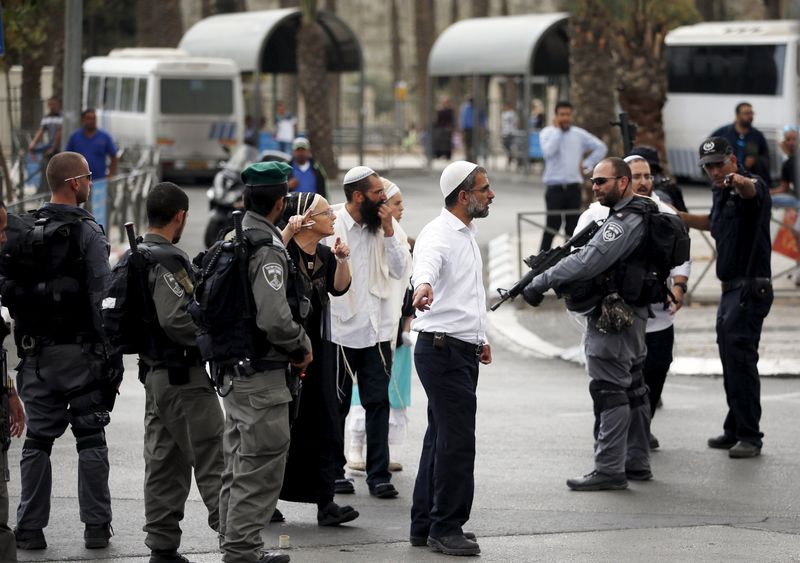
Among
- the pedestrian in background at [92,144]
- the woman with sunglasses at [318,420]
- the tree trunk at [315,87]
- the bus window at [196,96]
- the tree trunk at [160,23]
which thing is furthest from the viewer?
the tree trunk at [160,23]

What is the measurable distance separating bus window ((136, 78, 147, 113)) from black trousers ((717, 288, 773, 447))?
24.5 m

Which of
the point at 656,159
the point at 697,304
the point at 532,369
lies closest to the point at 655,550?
the point at 656,159

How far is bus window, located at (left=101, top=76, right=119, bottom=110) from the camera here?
3394 cm

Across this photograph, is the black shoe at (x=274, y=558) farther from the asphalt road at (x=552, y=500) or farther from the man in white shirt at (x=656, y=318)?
the man in white shirt at (x=656, y=318)

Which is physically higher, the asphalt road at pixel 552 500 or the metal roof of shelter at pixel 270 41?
the metal roof of shelter at pixel 270 41

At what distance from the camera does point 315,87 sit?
33.0 meters

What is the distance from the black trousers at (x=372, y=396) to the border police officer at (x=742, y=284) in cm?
226

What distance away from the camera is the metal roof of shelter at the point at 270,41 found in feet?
117

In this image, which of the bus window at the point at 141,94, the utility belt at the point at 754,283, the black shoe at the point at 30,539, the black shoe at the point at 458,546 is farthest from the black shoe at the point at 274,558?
the bus window at the point at 141,94

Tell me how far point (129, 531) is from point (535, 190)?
991 inches

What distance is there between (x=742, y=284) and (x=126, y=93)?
84.9 ft

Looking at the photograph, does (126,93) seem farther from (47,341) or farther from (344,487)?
(47,341)

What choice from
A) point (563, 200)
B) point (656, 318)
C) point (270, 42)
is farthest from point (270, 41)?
point (656, 318)

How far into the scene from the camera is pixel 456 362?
22.4ft
